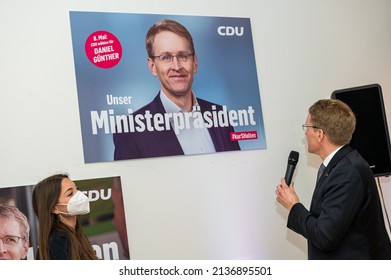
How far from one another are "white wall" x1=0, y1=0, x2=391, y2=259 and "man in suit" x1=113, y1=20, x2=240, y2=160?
95mm

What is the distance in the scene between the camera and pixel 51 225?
321 centimetres

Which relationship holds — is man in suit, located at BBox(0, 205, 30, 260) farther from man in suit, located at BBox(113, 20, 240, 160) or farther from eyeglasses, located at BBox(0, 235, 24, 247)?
man in suit, located at BBox(113, 20, 240, 160)

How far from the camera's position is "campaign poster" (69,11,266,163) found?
159 inches

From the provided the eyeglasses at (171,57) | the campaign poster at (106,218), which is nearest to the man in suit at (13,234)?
the campaign poster at (106,218)

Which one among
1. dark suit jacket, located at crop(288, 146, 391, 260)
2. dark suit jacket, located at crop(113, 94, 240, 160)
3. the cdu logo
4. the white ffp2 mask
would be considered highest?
the cdu logo

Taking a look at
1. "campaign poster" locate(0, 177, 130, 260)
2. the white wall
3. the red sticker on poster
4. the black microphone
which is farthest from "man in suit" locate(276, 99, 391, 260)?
the red sticker on poster

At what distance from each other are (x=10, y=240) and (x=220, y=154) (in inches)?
63.0

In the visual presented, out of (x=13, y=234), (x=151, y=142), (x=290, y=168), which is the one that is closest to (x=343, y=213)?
(x=290, y=168)

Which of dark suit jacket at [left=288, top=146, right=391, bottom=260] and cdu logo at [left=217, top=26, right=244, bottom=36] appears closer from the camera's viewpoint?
dark suit jacket at [left=288, top=146, right=391, bottom=260]

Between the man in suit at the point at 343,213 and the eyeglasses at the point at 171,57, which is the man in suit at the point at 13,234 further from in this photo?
the man in suit at the point at 343,213

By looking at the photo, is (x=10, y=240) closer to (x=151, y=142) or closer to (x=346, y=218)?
(x=151, y=142)

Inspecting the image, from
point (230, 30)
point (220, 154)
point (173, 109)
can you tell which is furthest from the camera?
point (230, 30)
